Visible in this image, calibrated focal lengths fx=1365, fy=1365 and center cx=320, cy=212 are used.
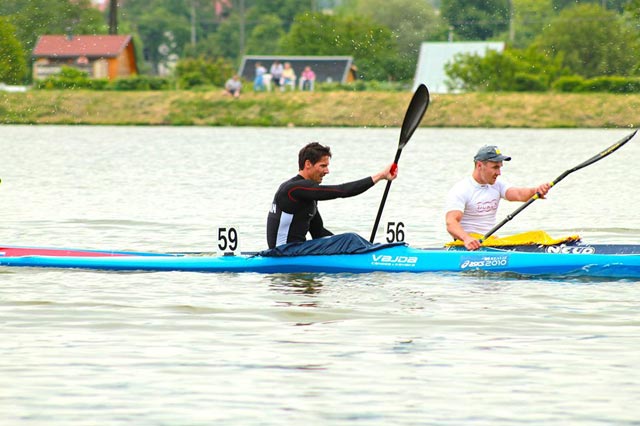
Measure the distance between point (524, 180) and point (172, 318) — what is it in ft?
62.1

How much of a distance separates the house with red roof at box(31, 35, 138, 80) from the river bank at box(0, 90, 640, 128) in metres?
23.6

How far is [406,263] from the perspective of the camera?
12.4 metres

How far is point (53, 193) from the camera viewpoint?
79.0 ft

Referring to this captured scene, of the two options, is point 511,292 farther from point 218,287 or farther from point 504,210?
point 504,210

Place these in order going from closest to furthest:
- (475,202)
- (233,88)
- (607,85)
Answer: (475,202)
(233,88)
(607,85)

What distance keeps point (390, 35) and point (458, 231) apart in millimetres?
75344

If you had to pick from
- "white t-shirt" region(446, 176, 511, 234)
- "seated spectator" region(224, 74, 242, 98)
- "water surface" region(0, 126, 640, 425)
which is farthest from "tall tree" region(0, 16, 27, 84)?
"white t-shirt" region(446, 176, 511, 234)

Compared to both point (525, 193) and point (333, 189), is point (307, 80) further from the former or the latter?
point (333, 189)

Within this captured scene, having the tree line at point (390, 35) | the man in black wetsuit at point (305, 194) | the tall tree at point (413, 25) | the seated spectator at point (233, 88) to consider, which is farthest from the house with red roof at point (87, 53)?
the man in black wetsuit at point (305, 194)

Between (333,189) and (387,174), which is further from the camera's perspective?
(333,189)

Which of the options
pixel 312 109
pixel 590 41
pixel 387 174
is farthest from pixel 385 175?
pixel 590 41

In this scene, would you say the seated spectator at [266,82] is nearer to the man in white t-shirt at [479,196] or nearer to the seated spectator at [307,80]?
the seated spectator at [307,80]

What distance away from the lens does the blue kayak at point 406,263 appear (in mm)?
12195

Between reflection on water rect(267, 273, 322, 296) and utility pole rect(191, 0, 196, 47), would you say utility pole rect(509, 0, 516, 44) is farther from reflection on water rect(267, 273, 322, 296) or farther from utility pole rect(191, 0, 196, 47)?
reflection on water rect(267, 273, 322, 296)
